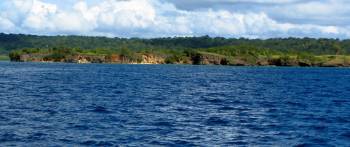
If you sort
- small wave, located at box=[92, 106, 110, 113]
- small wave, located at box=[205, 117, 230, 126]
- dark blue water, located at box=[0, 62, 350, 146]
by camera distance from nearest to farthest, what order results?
dark blue water, located at box=[0, 62, 350, 146], small wave, located at box=[205, 117, 230, 126], small wave, located at box=[92, 106, 110, 113]

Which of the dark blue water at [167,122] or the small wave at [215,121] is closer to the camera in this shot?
the dark blue water at [167,122]

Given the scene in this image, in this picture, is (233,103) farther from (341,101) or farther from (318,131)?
(318,131)

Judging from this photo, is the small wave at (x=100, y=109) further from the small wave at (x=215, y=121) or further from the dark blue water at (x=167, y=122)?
the small wave at (x=215, y=121)

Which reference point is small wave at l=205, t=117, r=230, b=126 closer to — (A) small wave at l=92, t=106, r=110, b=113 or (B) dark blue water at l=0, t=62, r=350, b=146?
(B) dark blue water at l=0, t=62, r=350, b=146

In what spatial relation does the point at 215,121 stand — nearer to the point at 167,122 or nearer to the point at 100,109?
the point at 167,122

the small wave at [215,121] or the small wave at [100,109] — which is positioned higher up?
the small wave at [100,109]

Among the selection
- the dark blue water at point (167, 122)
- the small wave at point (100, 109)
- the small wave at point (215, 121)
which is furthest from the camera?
the small wave at point (100, 109)

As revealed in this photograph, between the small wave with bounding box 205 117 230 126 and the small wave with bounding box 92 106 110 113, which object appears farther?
the small wave with bounding box 92 106 110 113

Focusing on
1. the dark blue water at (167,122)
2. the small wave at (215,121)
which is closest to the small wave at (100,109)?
the dark blue water at (167,122)

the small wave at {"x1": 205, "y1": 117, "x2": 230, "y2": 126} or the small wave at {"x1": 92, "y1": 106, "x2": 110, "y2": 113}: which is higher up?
the small wave at {"x1": 92, "y1": 106, "x2": 110, "y2": 113}

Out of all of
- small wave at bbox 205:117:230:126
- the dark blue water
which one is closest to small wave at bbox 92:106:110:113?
the dark blue water

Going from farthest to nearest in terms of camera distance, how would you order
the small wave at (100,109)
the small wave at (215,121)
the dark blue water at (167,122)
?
the small wave at (100,109) < the small wave at (215,121) < the dark blue water at (167,122)

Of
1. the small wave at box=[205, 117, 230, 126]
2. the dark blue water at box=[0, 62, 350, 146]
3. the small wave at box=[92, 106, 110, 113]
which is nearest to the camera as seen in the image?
the dark blue water at box=[0, 62, 350, 146]

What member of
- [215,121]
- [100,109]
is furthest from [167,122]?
[100,109]
